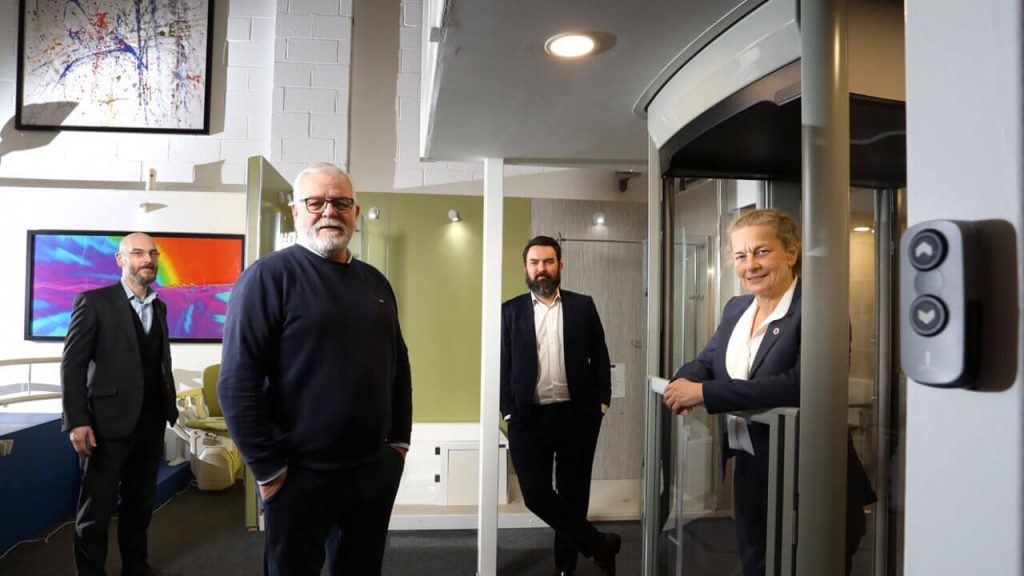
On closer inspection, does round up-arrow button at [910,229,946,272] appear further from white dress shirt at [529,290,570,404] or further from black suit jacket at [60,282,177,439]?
black suit jacket at [60,282,177,439]

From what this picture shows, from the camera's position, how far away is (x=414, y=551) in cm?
356

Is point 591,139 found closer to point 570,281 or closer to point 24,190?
point 570,281

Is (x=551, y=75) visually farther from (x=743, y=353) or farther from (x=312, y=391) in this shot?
(x=312, y=391)

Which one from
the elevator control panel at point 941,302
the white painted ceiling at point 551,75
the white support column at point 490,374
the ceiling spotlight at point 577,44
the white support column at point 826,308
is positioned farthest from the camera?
the white support column at point 490,374

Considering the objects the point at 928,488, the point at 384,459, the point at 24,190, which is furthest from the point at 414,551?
the point at 24,190

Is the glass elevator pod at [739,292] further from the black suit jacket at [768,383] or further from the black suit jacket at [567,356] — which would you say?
the black suit jacket at [567,356]

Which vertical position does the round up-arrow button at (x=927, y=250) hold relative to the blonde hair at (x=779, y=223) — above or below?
below

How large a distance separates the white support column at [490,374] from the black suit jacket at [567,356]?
0.06 metres

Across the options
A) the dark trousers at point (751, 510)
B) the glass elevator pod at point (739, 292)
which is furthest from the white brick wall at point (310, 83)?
the dark trousers at point (751, 510)

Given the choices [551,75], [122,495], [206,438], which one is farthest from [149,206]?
[551,75]

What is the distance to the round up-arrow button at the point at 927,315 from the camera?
51 cm

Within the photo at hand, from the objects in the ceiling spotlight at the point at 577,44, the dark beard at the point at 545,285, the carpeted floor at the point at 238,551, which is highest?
the ceiling spotlight at the point at 577,44

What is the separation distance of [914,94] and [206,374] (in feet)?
16.7

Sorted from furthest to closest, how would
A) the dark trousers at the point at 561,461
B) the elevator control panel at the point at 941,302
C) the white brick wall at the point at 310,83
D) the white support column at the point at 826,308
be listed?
the white brick wall at the point at 310,83, the dark trousers at the point at 561,461, the white support column at the point at 826,308, the elevator control panel at the point at 941,302
